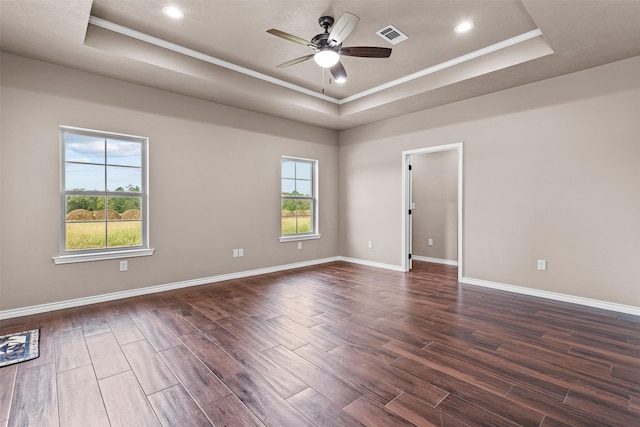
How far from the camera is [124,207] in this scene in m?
4.12

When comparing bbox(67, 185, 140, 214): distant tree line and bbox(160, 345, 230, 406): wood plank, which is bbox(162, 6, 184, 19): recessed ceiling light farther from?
bbox(160, 345, 230, 406): wood plank

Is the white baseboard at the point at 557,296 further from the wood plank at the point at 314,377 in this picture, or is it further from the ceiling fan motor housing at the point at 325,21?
the ceiling fan motor housing at the point at 325,21

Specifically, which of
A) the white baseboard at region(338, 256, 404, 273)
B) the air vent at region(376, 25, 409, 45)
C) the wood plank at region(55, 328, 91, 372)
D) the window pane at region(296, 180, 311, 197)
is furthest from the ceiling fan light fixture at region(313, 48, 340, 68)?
the white baseboard at region(338, 256, 404, 273)

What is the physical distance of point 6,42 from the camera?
10.1ft

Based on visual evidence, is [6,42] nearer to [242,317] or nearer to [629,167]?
[242,317]

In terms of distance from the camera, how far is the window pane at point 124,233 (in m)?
4.03

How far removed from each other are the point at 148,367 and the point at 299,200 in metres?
4.15

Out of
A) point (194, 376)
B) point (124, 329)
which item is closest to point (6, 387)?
point (124, 329)

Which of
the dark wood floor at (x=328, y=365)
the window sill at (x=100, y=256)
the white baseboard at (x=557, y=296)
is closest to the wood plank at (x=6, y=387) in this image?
the dark wood floor at (x=328, y=365)

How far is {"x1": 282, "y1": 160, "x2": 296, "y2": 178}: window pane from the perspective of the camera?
586cm

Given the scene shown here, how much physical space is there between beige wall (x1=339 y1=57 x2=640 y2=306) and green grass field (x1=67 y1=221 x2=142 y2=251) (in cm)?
453

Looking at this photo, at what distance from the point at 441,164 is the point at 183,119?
504 centimetres

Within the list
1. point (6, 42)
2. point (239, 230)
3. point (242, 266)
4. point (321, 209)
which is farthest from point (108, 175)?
point (321, 209)

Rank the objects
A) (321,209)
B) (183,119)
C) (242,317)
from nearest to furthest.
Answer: (242,317) < (183,119) < (321,209)
